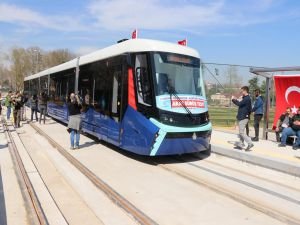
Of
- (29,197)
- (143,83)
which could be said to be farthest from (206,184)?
(29,197)

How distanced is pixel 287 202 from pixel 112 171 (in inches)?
153

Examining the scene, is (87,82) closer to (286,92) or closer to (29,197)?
(286,92)

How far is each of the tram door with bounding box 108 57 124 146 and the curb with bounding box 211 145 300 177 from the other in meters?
2.99

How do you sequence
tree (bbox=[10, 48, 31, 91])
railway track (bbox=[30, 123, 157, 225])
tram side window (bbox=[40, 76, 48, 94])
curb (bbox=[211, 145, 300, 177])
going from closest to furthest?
railway track (bbox=[30, 123, 157, 225]) < curb (bbox=[211, 145, 300, 177]) < tram side window (bbox=[40, 76, 48, 94]) < tree (bbox=[10, 48, 31, 91])

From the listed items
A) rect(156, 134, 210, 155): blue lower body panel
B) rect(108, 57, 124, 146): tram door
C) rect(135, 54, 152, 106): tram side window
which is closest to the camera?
rect(156, 134, 210, 155): blue lower body panel

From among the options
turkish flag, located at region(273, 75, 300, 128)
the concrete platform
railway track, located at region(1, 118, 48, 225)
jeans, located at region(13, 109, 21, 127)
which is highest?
turkish flag, located at region(273, 75, 300, 128)

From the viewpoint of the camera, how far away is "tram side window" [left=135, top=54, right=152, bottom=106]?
33.0 ft

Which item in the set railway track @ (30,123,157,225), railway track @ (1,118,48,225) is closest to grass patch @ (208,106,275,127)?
railway track @ (30,123,157,225)

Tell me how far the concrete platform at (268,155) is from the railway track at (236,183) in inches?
30.4

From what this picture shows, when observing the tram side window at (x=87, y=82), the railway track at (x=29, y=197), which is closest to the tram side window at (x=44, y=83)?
the tram side window at (x=87, y=82)

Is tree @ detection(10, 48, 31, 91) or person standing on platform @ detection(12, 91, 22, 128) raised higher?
Result: tree @ detection(10, 48, 31, 91)

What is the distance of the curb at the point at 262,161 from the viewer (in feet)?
30.8

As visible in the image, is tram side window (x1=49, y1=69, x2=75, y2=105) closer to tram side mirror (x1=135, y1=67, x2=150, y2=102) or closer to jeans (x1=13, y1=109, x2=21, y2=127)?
jeans (x1=13, y1=109, x2=21, y2=127)

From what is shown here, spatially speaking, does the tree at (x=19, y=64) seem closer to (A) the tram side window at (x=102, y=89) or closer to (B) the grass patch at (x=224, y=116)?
(B) the grass patch at (x=224, y=116)
